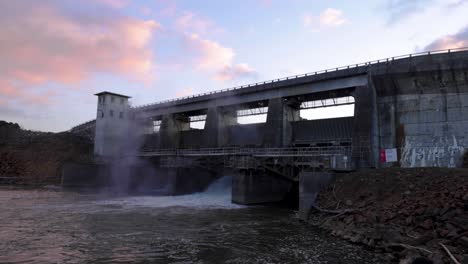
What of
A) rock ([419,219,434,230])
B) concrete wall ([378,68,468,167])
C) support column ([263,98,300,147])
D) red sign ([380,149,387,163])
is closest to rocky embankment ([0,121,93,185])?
support column ([263,98,300,147])

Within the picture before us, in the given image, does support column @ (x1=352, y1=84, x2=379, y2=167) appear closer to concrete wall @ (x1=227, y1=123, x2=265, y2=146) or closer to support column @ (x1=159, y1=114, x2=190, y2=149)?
concrete wall @ (x1=227, y1=123, x2=265, y2=146)

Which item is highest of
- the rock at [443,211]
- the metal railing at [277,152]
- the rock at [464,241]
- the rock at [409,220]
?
the metal railing at [277,152]

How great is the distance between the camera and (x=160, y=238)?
19.5 metres

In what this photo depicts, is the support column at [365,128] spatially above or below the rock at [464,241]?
above

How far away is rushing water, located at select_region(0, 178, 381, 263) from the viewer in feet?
50.9

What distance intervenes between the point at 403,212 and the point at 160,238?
14.0 m

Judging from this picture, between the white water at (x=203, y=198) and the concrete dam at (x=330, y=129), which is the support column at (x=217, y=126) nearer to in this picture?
the concrete dam at (x=330, y=129)

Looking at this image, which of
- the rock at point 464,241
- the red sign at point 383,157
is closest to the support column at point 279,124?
the red sign at point 383,157

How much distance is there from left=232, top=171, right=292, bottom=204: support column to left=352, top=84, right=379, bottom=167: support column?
10.4 meters

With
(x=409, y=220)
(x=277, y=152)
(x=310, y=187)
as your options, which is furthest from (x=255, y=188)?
(x=409, y=220)

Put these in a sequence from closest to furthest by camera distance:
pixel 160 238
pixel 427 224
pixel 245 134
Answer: pixel 427 224
pixel 160 238
pixel 245 134

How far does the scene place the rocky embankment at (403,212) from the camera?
15.2 meters

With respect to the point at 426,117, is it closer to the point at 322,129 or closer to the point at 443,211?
the point at 322,129

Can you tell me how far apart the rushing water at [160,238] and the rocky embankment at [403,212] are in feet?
4.90
